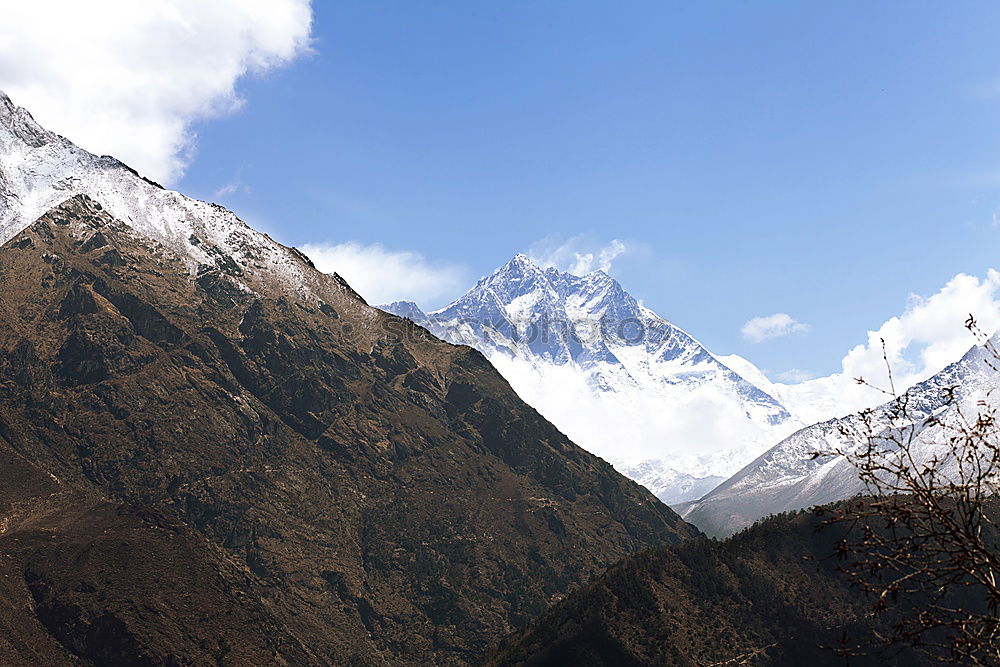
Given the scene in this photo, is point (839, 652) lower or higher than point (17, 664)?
higher

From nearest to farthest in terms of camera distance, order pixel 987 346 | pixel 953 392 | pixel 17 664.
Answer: pixel 953 392
pixel 987 346
pixel 17 664

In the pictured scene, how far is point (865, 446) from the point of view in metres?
12.0

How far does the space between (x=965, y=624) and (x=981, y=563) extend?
0.77 meters

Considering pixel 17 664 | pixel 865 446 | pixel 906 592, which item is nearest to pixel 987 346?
pixel 865 446

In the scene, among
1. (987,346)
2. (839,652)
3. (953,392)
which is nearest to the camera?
(839,652)

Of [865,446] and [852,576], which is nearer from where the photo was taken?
[852,576]

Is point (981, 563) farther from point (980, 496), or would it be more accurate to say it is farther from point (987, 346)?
point (987, 346)

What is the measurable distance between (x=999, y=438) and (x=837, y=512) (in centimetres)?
250

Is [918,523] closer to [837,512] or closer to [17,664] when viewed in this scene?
[837,512]

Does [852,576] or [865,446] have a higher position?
[865,446]

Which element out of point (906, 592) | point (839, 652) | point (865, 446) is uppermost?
point (865, 446)

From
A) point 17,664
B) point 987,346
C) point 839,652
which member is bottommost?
point 17,664

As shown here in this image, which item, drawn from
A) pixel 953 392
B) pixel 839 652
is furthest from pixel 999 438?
pixel 839 652

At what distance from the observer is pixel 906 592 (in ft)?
37.7
